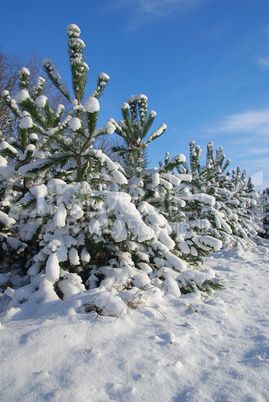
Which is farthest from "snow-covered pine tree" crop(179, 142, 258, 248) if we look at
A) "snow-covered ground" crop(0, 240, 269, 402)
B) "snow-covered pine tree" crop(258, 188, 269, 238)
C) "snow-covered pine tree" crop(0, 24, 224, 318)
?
"snow-covered pine tree" crop(258, 188, 269, 238)

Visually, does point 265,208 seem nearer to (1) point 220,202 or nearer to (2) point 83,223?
(1) point 220,202

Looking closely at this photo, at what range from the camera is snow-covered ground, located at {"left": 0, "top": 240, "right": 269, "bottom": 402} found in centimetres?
140

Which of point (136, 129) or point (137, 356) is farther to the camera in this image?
point (136, 129)

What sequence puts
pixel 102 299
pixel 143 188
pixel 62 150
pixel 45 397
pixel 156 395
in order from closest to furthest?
pixel 45 397, pixel 156 395, pixel 102 299, pixel 62 150, pixel 143 188

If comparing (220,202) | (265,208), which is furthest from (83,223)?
(265,208)

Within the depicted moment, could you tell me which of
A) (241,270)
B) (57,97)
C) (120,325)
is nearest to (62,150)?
(120,325)

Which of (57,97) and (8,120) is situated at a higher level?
(57,97)

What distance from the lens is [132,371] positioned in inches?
61.6

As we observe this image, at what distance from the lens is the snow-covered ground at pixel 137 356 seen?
1402mm

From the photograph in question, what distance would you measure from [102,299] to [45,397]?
1047mm

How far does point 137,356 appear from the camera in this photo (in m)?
1.71

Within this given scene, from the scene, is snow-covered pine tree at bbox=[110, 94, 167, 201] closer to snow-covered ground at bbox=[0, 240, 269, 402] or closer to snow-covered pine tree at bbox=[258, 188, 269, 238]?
snow-covered ground at bbox=[0, 240, 269, 402]

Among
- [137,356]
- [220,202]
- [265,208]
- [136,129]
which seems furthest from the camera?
[265,208]

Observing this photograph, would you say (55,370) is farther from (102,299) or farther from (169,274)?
(169,274)
